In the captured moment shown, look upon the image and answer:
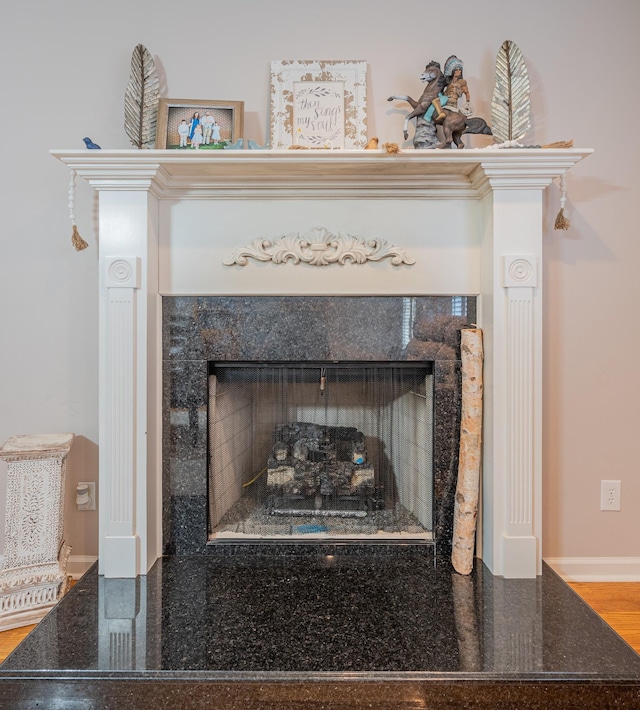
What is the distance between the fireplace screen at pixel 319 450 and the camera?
1912mm

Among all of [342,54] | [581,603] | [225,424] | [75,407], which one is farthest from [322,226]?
[581,603]

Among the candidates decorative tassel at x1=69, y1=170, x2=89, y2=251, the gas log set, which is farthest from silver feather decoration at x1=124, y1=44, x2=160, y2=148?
the gas log set

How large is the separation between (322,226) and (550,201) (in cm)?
95

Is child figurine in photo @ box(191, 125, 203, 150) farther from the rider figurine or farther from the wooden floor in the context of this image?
the wooden floor

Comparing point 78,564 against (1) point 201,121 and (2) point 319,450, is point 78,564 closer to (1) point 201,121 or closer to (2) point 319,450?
(2) point 319,450

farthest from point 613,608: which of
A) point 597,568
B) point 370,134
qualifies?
point 370,134

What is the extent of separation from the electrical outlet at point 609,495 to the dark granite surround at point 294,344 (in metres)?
0.67

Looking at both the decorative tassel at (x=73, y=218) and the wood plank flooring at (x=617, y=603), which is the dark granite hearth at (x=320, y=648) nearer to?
the wood plank flooring at (x=617, y=603)

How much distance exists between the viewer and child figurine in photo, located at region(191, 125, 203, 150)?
1.80 metres

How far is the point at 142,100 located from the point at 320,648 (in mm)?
1956

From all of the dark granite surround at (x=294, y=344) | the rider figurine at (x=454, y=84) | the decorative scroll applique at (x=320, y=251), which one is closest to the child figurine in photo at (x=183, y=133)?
the decorative scroll applique at (x=320, y=251)

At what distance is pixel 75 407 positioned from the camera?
199 cm

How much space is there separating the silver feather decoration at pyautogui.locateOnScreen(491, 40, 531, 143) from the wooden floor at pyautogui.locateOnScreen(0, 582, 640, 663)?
1786 millimetres

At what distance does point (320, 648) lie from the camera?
1.30 meters
